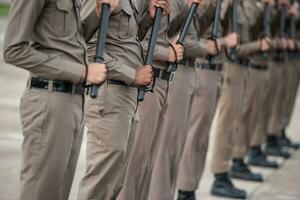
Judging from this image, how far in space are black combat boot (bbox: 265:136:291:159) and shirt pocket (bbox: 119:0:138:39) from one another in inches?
262

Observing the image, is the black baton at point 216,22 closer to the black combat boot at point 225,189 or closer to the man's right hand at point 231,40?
the man's right hand at point 231,40

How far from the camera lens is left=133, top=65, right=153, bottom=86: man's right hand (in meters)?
5.81

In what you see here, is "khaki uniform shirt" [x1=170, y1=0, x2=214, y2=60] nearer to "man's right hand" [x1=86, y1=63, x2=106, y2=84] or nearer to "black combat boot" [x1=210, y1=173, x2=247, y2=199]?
"black combat boot" [x1=210, y1=173, x2=247, y2=199]

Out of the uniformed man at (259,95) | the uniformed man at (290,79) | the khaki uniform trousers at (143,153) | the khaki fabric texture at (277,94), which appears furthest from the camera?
the uniformed man at (290,79)

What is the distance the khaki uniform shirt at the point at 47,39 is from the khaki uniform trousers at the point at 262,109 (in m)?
5.64

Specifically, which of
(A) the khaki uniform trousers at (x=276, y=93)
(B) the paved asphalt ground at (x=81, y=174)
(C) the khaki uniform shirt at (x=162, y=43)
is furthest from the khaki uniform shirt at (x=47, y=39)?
(A) the khaki uniform trousers at (x=276, y=93)

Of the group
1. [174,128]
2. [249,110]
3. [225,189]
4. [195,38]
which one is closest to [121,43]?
[174,128]

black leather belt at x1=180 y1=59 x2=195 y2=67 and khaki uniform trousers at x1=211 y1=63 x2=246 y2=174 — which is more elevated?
black leather belt at x1=180 y1=59 x2=195 y2=67

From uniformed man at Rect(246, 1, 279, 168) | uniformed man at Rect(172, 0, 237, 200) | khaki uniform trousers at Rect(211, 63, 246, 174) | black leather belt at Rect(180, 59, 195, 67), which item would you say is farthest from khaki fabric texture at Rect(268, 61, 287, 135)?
black leather belt at Rect(180, 59, 195, 67)

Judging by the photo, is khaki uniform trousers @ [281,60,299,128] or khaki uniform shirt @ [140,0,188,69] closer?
khaki uniform shirt @ [140,0,188,69]

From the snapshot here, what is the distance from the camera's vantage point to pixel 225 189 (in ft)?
30.3

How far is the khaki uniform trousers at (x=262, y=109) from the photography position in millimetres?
10680

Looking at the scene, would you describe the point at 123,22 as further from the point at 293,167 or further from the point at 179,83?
the point at 293,167

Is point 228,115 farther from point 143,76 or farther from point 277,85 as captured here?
point 143,76
